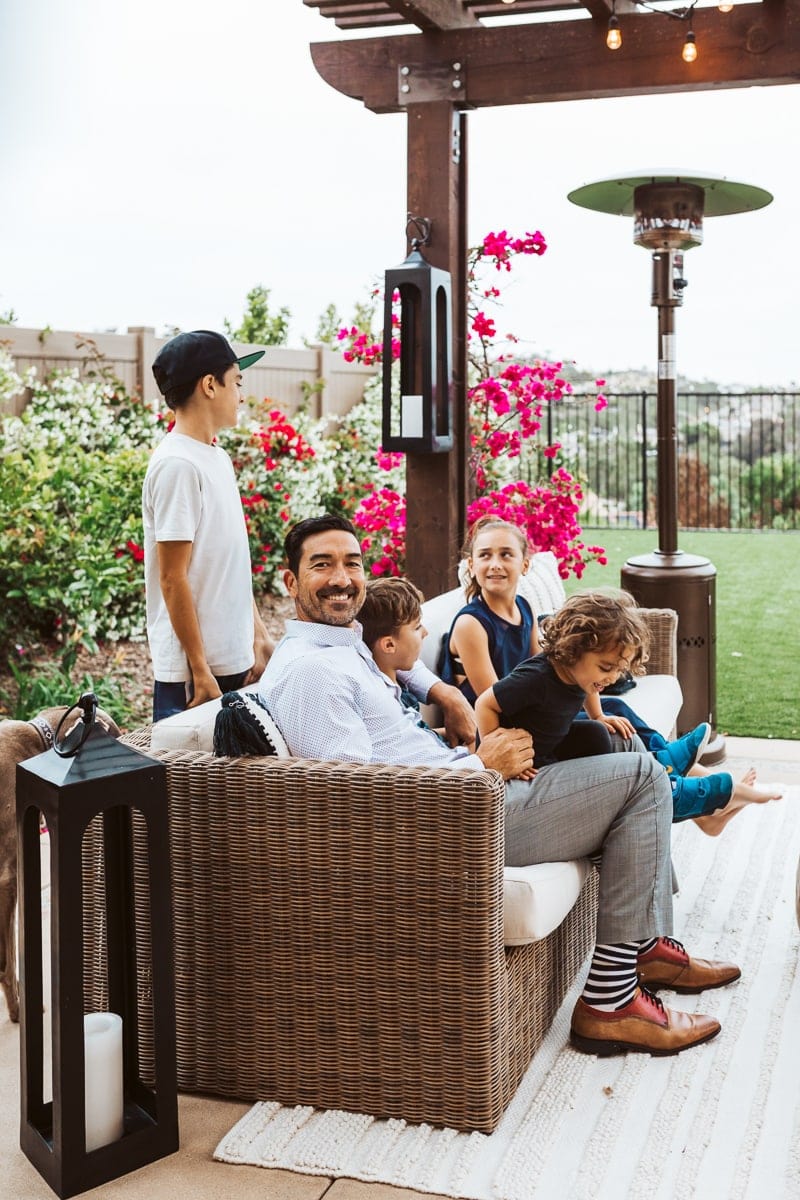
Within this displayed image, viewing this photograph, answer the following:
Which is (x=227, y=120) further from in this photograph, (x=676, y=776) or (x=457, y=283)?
(x=676, y=776)

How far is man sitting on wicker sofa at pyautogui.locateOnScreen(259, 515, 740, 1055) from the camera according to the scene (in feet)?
7.97

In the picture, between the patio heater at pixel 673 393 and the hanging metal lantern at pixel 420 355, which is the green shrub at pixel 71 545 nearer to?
the hanging metal lantern at pixel 420 355

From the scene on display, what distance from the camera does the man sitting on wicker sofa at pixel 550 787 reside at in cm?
243

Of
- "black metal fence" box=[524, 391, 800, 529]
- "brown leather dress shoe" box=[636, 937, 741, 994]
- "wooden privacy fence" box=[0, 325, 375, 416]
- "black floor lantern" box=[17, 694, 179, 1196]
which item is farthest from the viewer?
"black metal fence" box=[524, 391, 800, 529]

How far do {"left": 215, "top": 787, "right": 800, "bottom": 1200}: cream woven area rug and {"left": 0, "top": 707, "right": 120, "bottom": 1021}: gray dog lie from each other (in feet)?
2.16

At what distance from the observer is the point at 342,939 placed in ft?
7.56

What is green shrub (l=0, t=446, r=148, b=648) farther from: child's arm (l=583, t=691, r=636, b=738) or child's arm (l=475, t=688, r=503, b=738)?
child's arm (l=475, t=688, r=503, b=738)

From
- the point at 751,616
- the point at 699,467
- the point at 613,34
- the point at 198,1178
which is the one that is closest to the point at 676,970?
the point at 198,1178

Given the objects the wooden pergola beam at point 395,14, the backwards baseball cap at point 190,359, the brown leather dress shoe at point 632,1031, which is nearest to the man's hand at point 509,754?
the brown leather dress shoe at point 632,1031

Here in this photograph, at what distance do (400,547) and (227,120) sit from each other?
21.2ft

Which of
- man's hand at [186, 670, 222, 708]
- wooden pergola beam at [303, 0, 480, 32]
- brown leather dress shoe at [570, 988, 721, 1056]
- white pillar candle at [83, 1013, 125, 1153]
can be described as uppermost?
wooden pergola beam at [303, 0, 480, 32]

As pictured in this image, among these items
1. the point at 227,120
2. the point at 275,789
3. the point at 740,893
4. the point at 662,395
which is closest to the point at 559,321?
the point at 227,120

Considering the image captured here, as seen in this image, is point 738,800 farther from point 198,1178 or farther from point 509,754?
point 198,1178

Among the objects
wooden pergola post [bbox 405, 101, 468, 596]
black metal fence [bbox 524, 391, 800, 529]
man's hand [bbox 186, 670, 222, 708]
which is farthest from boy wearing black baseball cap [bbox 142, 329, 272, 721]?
black metal fence [bbox 524, 391, 800, 529]
